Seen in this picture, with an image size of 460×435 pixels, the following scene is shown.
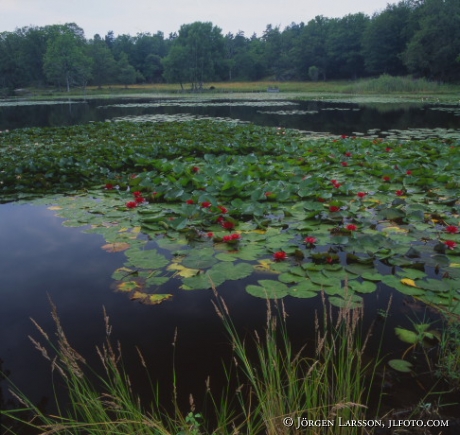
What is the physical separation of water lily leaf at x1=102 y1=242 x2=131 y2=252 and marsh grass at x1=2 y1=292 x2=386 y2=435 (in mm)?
1558

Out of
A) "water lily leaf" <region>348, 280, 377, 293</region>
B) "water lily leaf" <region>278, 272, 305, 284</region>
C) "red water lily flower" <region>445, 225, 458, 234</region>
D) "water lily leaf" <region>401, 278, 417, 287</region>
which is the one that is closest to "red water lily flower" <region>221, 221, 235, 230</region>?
"water lily leaf" <region>278, 272, 305, 284</region>

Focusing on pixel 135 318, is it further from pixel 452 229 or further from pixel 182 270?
pixel 452 229

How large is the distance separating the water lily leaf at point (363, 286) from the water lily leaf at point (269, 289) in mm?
561

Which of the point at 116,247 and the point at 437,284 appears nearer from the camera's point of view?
the point at 437,284

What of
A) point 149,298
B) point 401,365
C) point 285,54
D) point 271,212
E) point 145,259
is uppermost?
point 285,54

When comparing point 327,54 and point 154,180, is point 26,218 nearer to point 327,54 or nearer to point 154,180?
point 154,180

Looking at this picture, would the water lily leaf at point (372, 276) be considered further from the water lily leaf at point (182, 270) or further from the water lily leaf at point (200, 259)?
the water lily leaf at point (182, 270)

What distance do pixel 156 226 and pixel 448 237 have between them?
10.8ft

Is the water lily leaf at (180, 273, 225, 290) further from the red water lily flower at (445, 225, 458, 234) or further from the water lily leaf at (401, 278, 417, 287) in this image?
the red water lily flower at (445, 225, 458, 234)

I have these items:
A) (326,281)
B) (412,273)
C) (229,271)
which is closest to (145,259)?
(229,271)

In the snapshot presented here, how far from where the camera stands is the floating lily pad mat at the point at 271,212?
3.36 meters

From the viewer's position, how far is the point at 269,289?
3.14 metres

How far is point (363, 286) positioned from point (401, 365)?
0.85 m

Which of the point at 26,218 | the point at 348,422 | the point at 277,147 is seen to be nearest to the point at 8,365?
the point at 348,422
